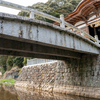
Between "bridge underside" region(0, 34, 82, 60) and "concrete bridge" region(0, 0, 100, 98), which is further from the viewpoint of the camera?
"bridge underside" region(0, 34, 82, 60)

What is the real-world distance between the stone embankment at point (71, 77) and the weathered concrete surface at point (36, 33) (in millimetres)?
2459

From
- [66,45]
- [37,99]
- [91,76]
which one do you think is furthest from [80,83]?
[66,45]

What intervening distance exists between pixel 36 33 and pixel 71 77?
6264 millimetres

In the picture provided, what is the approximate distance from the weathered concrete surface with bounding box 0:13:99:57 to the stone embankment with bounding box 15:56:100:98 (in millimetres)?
2459

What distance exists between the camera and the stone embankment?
7.91 m

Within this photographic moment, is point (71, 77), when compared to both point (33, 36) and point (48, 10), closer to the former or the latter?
point (33, 36)

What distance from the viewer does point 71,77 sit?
9.43 m

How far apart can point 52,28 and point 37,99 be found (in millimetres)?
5335

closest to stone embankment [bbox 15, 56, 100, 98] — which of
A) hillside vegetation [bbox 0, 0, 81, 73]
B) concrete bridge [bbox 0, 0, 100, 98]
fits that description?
concrete bridge [bbox 0, 0, 100, 98]

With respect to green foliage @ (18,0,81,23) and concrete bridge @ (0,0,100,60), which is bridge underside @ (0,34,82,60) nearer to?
concrete bridge @ (0,0,100,60)

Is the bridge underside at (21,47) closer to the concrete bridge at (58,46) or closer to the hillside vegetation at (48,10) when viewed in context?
the concrete bridge at (58,46)

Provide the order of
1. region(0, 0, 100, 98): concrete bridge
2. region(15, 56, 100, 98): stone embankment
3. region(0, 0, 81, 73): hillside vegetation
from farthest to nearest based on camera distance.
Answer: region(0, 0, 81, 73): hillside vegetation → region(15, 56, 100, 98): stone embankment → region(0, 0, 100, 98): concrete bridge

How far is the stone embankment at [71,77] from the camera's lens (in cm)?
791

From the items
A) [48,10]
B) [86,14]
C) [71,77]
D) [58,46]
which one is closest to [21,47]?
[58,46]
